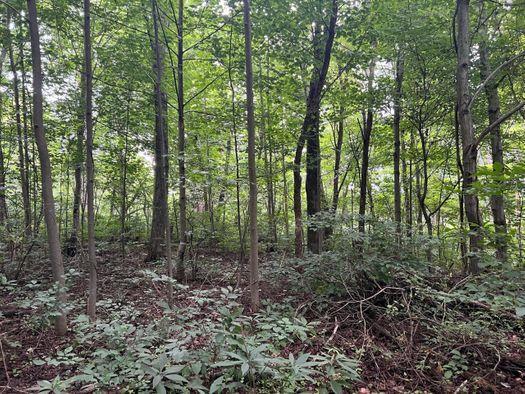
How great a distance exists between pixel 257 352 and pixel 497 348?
2589 millimetres

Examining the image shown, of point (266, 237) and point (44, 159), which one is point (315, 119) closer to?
point (266, 237)

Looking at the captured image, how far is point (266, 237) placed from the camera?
1020 centimetres

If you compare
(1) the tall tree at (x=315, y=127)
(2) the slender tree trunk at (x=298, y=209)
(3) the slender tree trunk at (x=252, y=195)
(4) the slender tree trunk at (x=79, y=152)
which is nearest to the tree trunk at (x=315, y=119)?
(1) the tall tree at (x=315, y=127)

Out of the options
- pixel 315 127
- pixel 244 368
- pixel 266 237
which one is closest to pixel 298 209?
pixel 315 127

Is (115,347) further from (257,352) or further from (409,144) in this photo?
(409,144)

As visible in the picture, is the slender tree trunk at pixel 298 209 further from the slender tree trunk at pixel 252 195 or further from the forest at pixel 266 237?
the slender tree trunk at pixel 252 195

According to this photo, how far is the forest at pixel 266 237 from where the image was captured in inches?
106

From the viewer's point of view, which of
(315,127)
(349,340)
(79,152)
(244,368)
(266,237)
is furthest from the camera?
(266,237)

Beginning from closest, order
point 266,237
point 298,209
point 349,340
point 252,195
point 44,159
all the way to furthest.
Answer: point 349,340 < point 44,159 < point 252,195 < point 298,209 < point 266,237

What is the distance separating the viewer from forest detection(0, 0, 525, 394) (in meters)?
2.68

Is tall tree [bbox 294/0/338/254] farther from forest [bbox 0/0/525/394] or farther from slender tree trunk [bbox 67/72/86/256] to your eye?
slender tree trunk [bbox 67/72/86/256]

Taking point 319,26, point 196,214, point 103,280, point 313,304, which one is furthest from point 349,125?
point 103,280

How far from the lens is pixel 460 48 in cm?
416

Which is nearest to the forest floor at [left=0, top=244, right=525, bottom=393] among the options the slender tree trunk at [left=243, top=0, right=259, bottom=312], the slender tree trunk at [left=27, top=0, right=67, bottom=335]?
the slender tree trunk at [left=27, top=0, right=67, bottom=335]
